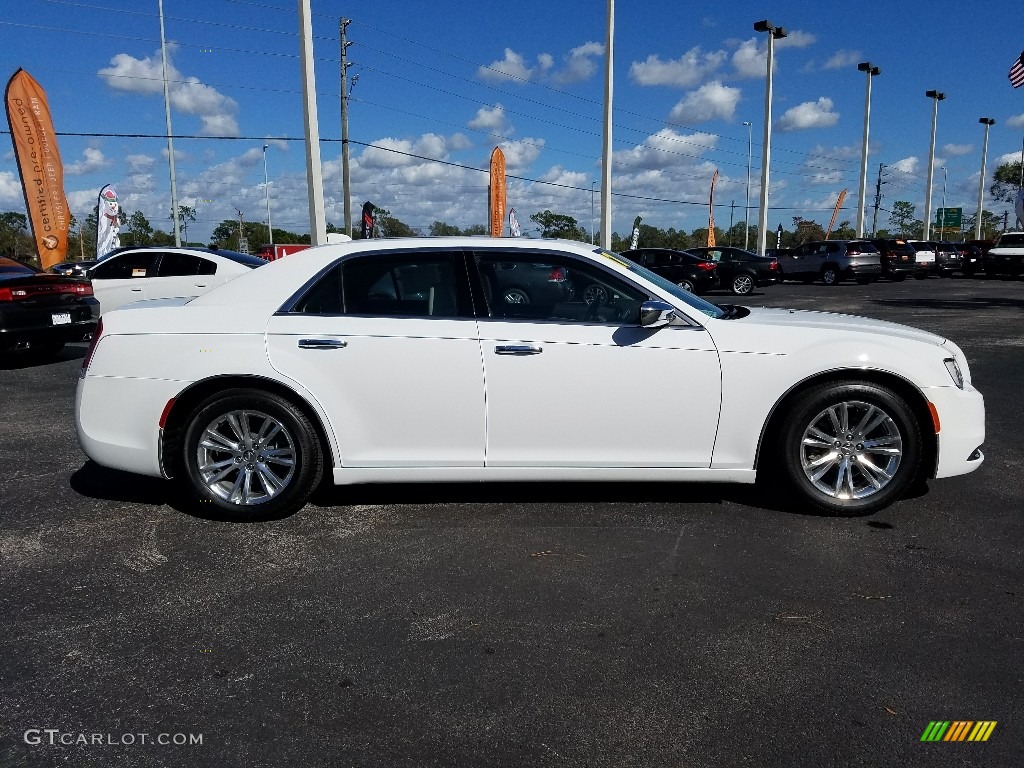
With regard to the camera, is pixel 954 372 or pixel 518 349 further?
pixel 954 372

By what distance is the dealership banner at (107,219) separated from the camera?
28094 millimetres

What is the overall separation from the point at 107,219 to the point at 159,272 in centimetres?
1694

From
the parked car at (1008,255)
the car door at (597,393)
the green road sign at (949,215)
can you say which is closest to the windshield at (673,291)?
the car door at (597,393)

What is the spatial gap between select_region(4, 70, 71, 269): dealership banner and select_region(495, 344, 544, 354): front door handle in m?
22.4

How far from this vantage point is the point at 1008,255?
1314 inches

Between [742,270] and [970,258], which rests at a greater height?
[970,258]

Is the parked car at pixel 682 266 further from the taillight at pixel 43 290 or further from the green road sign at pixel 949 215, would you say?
the green road sign at pixel 949 215

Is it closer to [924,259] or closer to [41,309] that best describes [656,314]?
[41,309]

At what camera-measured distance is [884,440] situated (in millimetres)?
4527

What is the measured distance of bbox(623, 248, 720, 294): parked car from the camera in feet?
82.4

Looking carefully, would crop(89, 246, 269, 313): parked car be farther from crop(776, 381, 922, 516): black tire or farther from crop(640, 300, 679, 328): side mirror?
crop(776, 381, 922, 516): black tire

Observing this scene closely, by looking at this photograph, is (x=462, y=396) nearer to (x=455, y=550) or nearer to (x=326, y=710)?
(x=455, y=550)

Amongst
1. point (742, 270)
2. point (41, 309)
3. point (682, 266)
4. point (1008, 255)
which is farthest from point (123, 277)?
point (1008, 255)

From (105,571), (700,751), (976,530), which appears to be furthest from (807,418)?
(105,571)
